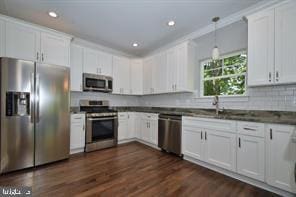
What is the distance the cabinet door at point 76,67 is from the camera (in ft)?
11.8

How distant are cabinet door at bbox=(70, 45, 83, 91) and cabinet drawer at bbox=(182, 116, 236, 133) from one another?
265 cm

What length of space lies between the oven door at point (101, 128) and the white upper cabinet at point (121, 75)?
0.97m

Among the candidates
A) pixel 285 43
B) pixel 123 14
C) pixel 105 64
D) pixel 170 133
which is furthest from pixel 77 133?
pixel 285 43

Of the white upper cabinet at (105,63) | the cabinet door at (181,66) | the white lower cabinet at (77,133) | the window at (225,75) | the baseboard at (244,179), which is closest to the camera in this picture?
the baseboard at (244,179)

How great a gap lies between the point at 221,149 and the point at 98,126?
2760mm

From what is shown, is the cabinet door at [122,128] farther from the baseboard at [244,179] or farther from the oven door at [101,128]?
the baseboard at [244,179]

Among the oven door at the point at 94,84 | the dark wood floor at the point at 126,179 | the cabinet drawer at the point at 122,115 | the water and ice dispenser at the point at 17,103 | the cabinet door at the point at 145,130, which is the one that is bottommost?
the dark wood floor at the point at 126,179

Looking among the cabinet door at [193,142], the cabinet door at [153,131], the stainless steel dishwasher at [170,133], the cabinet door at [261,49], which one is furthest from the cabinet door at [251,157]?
the cabinet door at [153,131]

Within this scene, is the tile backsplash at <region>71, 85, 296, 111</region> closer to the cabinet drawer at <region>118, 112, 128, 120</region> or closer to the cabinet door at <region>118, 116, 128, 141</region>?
the cabinet drawer at <region>118, 112, 128, 120</region>

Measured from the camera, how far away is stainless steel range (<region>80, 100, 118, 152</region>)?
11.6 ft

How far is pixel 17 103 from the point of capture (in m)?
2.48

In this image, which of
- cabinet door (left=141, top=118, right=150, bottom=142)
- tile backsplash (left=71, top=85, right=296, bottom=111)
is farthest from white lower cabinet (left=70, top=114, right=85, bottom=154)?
cabinet door (left=141, top=118, right=150, bottom=142)

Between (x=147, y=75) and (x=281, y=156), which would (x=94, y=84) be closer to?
(x=147, y=75)

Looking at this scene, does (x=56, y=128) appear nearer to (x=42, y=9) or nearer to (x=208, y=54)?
(x=42, y=9)
